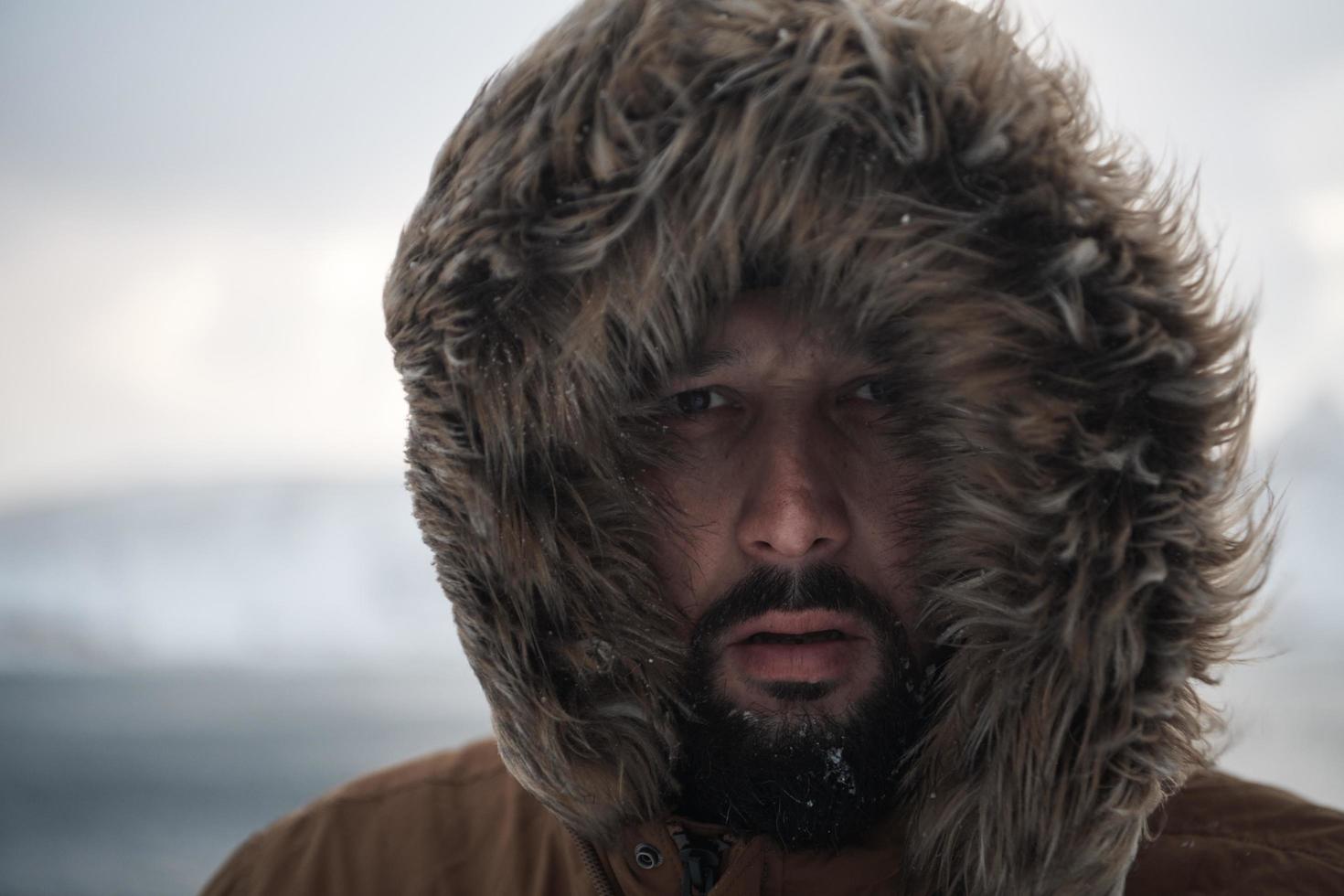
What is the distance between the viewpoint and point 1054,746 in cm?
85

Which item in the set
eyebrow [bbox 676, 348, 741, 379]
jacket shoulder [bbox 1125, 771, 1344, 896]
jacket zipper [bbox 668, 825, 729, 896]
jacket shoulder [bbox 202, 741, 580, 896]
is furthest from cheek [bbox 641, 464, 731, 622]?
jacket shoulder [bbox 1125, 771, 1344, 896]

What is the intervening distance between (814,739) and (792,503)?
0.79ft

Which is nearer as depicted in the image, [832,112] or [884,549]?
[832,112]


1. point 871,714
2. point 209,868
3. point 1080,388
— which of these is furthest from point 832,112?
point 209,868

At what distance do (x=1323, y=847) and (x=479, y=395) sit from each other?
101 cm

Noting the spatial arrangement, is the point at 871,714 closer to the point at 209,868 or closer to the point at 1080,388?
the point at 1080,388

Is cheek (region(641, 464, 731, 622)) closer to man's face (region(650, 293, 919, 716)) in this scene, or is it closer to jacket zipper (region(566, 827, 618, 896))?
man's face (region(650, 293, 919, 716))

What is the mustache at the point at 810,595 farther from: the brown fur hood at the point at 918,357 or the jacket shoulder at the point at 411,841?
the jacket shoulder at the point at 411,841

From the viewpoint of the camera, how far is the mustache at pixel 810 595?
95 cm

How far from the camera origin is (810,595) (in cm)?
95

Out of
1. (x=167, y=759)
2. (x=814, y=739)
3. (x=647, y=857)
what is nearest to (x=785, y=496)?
(x=814, y=739)

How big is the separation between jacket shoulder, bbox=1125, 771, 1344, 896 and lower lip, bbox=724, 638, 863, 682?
387mm

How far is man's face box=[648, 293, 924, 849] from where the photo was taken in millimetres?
949

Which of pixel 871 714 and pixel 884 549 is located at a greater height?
pixel 884 549
